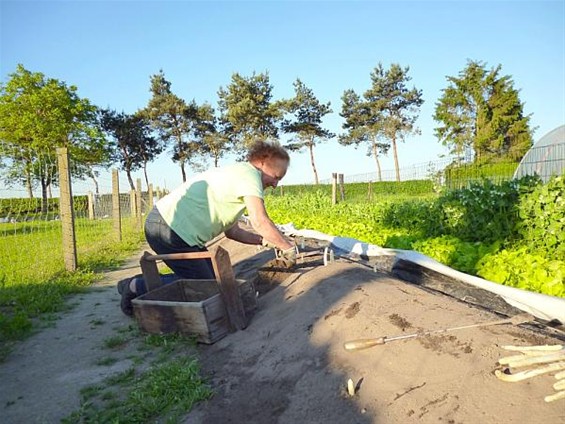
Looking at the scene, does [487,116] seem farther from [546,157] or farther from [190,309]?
[190,309]

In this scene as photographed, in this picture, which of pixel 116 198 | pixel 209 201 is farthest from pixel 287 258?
pixel 116 198

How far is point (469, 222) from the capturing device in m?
6.67

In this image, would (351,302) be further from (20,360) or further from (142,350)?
(20,360)

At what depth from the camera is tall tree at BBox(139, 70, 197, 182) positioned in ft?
152

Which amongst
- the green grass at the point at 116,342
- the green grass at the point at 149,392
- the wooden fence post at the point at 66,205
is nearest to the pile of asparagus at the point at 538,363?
the green grass at the point at 149,392

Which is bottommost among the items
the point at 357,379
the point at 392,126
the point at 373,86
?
the point at 357,379

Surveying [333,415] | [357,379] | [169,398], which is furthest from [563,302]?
[169,398]

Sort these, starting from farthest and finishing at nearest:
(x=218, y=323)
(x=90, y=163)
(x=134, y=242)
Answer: (x=90, y=163) → (x=134, y=242) → (x=218, y=323)

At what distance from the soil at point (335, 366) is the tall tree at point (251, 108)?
131 ft

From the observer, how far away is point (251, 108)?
1656 inches

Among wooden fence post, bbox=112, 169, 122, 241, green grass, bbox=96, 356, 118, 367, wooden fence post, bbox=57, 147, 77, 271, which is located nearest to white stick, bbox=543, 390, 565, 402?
green grass, bbox=96, 356, 118, 367

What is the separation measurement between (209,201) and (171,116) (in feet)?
152

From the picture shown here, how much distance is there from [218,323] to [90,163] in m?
36.0

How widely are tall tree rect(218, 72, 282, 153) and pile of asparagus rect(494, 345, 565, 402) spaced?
136ft
